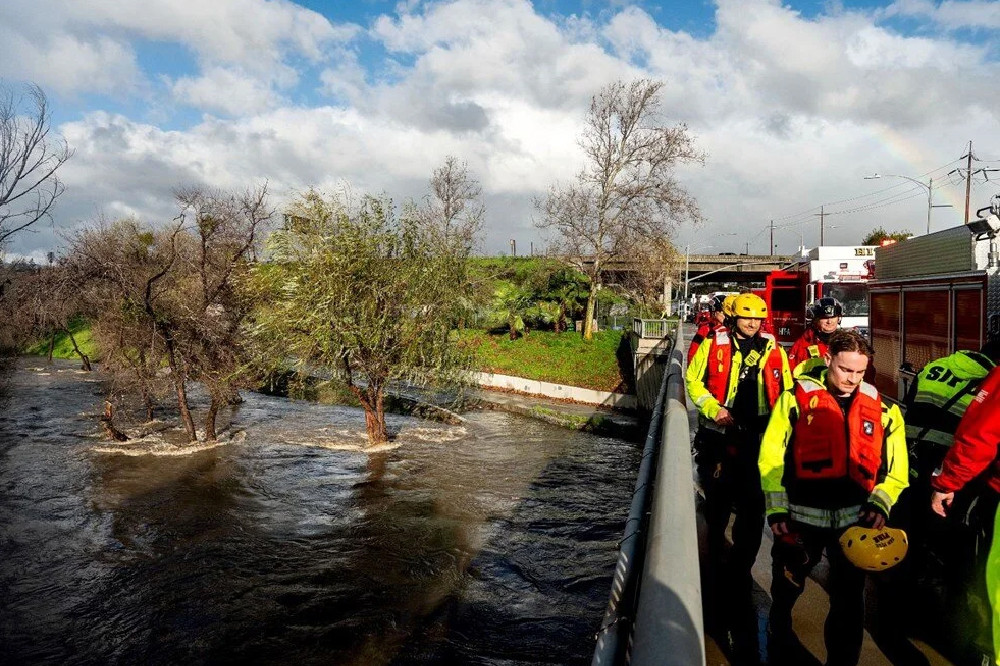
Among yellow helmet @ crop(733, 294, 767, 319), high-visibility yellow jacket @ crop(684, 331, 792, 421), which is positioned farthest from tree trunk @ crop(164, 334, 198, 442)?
yellow helmet @ crop(733, 294, 767, 319)

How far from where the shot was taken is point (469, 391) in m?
28.2

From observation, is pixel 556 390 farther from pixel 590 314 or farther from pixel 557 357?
pixel 590 314

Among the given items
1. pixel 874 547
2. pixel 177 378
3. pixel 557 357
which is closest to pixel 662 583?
pixel 874 547

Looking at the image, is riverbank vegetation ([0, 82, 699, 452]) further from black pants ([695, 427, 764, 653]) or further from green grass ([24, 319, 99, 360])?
green grass ([24, 319, 99, 360])

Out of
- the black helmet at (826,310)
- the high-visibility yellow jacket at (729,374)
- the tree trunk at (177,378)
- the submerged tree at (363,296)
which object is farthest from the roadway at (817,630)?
the tree trunk at (177,378)

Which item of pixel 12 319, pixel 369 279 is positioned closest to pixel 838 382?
pixel 369 279

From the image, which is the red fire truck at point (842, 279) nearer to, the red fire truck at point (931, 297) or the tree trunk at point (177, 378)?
the red fire truck at point (931, 297)

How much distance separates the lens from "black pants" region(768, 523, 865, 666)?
3.38m

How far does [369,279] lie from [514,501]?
715cm

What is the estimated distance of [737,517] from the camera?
171 inches

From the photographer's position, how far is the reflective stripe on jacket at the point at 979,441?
3.17m

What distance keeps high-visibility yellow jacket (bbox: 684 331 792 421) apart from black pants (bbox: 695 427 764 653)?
0.74 ft

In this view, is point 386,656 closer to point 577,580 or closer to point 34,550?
point 577,580

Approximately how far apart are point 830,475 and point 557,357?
28.3 metres
